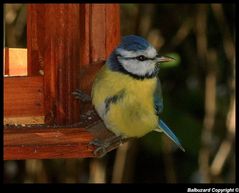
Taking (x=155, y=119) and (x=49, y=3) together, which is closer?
(x=49, y=3)

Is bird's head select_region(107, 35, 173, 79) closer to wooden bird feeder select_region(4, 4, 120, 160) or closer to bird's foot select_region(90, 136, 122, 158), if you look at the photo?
wooden bird feeder select_region(4, 4, 120, 160)

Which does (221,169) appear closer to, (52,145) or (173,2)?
(173,2)

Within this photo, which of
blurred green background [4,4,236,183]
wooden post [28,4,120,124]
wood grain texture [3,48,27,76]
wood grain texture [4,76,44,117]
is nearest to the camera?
wood grain texture [4,76,44,117]

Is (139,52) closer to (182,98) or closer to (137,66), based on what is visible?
(137,66)

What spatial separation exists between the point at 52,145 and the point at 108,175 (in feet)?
11.1

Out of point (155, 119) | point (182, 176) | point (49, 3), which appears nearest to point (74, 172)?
point (182, 176)

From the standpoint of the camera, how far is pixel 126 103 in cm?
388

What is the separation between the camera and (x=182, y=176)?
6520 millimetres

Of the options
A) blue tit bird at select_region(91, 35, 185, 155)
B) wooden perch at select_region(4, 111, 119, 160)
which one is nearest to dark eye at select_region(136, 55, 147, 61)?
blue tit bird at select_region(91, 35, 185, 155)

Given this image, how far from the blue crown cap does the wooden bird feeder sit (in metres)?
0.10

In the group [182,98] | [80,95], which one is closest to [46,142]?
[80,95]

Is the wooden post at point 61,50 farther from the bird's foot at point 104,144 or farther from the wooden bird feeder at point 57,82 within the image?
the bird's foot at point 104,144

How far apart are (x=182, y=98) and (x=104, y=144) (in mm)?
2640

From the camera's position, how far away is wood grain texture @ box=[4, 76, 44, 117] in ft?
11.5
